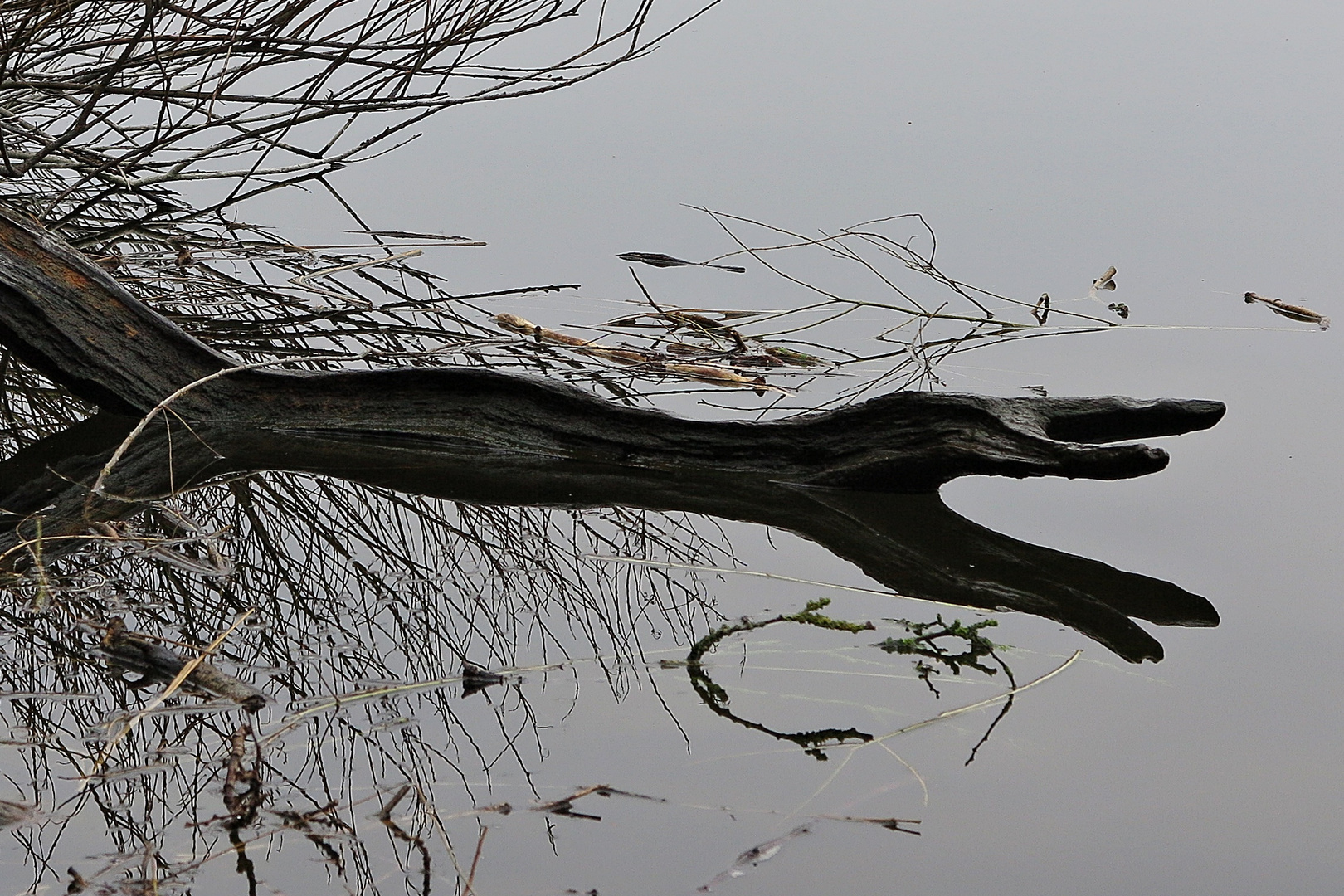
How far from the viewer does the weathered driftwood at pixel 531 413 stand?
2.68 m

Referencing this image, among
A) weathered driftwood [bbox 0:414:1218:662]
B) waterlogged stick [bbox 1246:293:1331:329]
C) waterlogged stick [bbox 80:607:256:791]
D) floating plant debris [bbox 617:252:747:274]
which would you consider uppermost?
floating plant debris [bbox 617:252:747:274]

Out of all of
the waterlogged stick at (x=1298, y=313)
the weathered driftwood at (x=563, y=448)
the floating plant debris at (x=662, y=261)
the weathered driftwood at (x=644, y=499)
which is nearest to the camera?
the weathered driftwood at (x=644, y=499)

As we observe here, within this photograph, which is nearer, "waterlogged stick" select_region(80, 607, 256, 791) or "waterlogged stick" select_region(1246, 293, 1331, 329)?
"waterlogged stick" select_region(80, 607, 256, 791)

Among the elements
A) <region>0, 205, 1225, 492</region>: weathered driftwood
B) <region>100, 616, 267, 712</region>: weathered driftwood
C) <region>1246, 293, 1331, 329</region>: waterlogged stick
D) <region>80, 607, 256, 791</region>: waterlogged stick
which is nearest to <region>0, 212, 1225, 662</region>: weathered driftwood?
<region>0, 205, 1225, 492</region>: weathered driftwood

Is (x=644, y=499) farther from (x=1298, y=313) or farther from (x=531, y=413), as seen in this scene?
(x=1298, y=313)

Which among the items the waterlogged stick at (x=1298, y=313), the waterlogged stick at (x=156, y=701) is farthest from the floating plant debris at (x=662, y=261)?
the waterlogged stick at (x=156, y=701)

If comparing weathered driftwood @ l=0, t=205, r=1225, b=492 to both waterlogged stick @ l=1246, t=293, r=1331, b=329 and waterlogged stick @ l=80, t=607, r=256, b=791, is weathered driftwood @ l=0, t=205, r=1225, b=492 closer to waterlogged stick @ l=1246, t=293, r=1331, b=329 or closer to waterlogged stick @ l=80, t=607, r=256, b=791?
waterlogged stick @ l=80, t=607, r=256, b=791

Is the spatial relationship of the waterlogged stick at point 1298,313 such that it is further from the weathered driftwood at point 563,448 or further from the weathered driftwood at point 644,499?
the weathered driftwood at point 644,499

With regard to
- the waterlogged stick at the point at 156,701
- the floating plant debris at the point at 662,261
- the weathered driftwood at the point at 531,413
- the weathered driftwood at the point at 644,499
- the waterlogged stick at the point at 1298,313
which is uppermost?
the floating plant debris at the point at 662,261

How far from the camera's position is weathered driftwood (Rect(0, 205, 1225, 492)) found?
8.78 feet

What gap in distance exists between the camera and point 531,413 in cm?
303

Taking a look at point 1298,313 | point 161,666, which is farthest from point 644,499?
point 1298,313

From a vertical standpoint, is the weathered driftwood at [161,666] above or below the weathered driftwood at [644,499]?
below

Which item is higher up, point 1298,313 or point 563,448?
point 1298,313
